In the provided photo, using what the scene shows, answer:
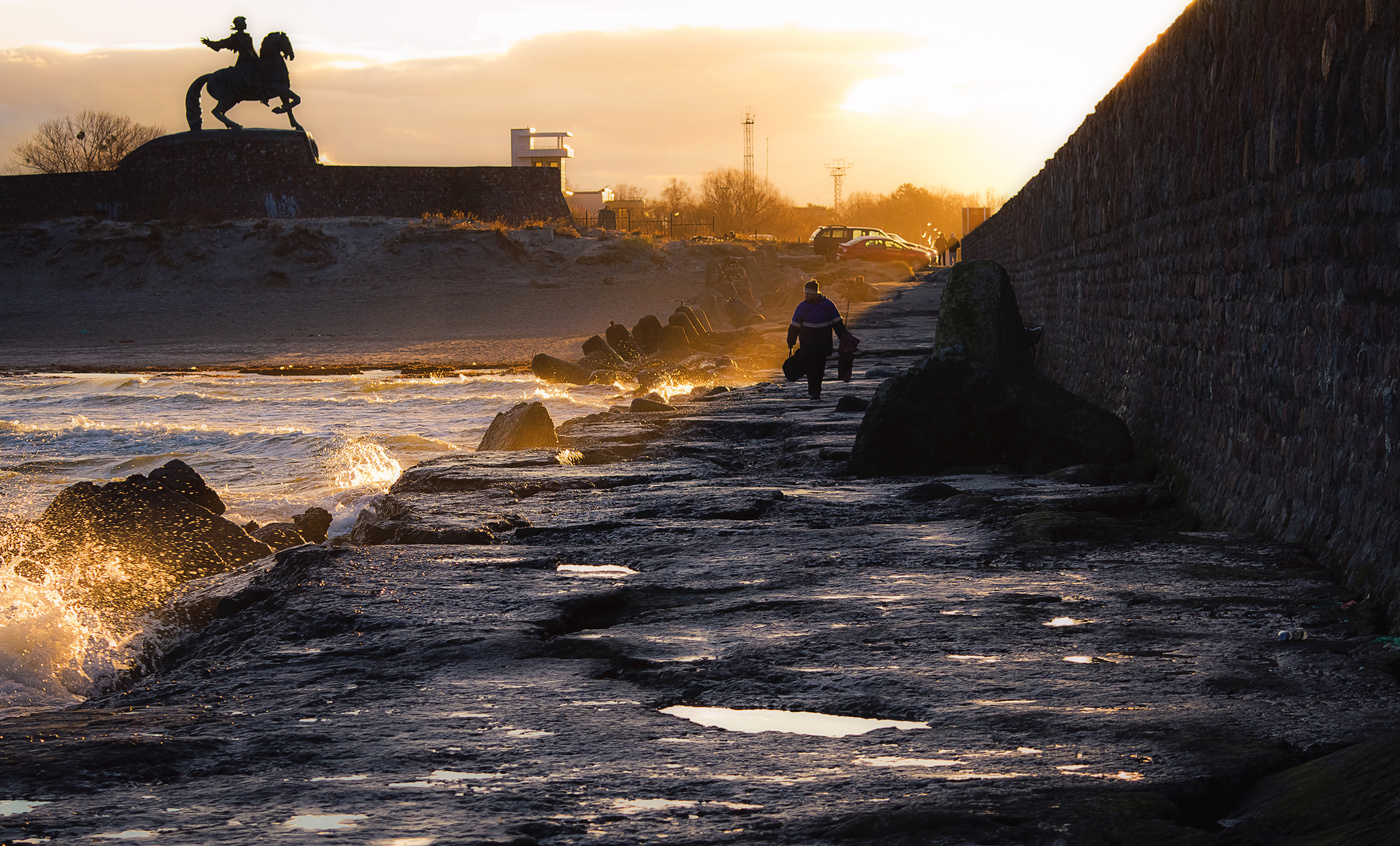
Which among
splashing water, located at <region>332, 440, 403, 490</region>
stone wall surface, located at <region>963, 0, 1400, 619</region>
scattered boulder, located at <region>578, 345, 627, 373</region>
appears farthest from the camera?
scattered boulder, located at <region>578, 345, 627, 373</region>

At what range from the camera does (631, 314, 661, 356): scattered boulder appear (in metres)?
24.3

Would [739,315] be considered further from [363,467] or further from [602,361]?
[363,467]

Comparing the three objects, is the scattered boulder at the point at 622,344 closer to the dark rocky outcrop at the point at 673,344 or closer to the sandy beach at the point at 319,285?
the dark rocky outcrop at the point at 673,344

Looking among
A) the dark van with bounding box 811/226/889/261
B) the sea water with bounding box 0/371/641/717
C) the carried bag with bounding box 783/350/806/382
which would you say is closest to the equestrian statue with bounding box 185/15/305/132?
the sea water with bounding box 0/371/641/717

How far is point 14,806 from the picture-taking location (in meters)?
2.56

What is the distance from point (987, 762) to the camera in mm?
2719

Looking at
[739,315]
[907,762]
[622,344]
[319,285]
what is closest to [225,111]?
[319,285]

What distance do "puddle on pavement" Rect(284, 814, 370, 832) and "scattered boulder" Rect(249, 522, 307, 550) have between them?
18.9 ft

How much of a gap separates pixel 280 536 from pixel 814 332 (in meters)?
6.70

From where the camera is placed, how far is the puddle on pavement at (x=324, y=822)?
2391mm

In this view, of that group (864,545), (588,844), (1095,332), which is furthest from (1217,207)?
(588,844)

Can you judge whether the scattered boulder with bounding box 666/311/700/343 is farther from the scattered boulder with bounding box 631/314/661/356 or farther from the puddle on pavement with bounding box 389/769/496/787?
the puddle on pavement with bounding box 389/769/496/787

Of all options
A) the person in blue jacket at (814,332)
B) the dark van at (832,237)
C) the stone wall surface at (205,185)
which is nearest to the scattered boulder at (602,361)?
the person in blue jacket at (814,332)

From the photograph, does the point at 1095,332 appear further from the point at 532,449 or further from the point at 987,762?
the point at 987,762
